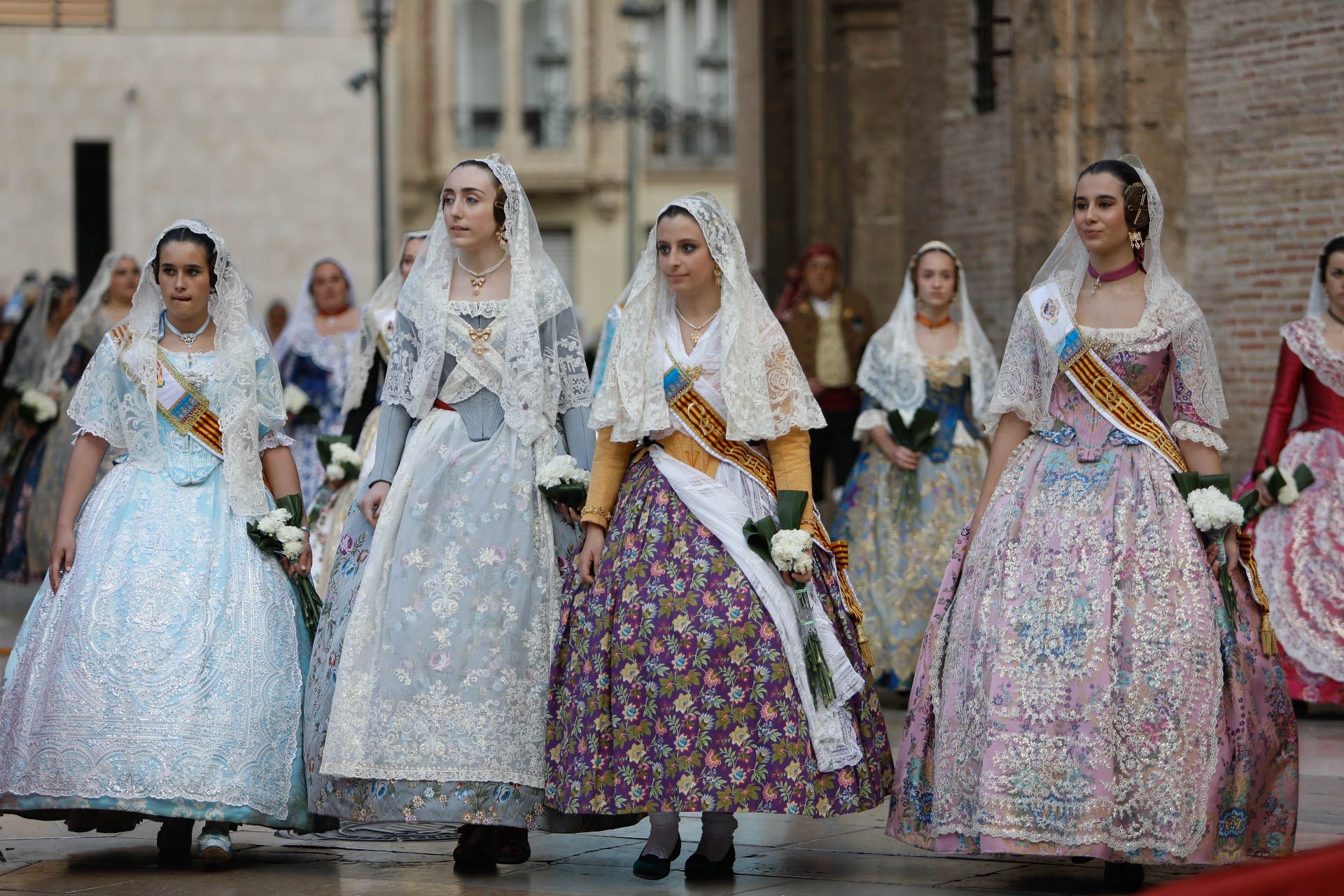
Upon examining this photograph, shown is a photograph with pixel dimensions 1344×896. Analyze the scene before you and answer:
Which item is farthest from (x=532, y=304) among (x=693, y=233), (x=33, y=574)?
(x=33, y=574)

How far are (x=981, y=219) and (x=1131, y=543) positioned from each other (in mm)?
8513

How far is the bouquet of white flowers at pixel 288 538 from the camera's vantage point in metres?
6.53

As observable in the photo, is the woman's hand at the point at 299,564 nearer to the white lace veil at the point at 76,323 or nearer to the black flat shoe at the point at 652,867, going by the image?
the black flat shoe at the point at 652,867

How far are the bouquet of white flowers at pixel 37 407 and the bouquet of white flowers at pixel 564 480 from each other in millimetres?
7322

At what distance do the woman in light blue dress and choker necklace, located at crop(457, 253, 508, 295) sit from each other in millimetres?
748

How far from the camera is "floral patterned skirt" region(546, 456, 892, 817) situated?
590cm

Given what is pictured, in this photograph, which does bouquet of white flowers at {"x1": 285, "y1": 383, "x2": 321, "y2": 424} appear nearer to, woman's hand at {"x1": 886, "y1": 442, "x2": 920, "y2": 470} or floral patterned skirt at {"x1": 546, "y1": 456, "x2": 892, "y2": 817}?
woman's hand at {"x1": 886, "y1": 442, "x2": 920, "y2": 470}

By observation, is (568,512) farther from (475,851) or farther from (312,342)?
(312,342)

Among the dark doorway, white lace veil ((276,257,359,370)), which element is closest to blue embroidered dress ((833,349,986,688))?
white lace veil ((276,257,359,370))

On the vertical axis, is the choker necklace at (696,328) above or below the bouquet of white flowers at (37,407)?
below

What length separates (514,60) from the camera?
4012 centimetres

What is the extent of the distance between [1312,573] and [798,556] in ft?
→ 12.9

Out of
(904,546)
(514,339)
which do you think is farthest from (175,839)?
(904,546)

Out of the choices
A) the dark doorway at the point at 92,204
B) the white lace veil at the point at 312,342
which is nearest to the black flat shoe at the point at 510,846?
the white lace veil at the point at 312,342
